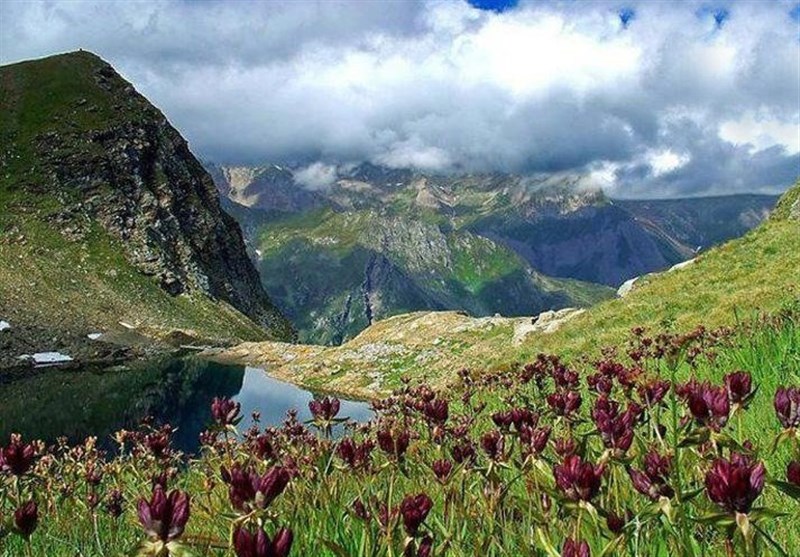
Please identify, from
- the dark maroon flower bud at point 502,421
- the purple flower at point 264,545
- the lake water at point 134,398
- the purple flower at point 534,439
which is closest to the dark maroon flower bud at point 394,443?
the dark maroon flower bud at point 502,421

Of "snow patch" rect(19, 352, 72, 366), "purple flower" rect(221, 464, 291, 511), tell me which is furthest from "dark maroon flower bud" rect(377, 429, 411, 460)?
"snow patch" rect(19, 352, 72, 366)

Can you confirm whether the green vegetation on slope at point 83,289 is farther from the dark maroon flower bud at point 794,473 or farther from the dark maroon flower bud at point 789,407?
the dark maroon flower bud at point 794,473

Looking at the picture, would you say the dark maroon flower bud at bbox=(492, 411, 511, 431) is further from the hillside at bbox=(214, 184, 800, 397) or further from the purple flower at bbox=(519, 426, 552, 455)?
the hillside at bbox=(214, 184, 800, 397)

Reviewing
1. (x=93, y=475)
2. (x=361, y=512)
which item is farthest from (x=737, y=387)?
(x=93, y=475)

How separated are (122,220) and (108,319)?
4411 cm

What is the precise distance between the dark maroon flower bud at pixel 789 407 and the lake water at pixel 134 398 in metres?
37.8

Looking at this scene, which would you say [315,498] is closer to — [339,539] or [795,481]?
[339,539]

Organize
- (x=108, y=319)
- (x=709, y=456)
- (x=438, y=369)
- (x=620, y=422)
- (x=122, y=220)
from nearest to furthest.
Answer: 1. (x=620, y=422)
2. (x=709, y=456)
3. (x=438, y=369)
4. (x=108, y=319)
5. (x=122, y=220)

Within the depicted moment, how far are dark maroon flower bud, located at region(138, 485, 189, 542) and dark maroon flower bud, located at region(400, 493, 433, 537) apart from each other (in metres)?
0.86

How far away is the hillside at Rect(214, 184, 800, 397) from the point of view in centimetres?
2633

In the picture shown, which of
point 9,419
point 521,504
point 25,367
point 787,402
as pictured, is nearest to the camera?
point 787,402

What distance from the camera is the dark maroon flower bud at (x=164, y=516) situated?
2279mm

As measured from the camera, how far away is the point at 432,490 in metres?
5.87

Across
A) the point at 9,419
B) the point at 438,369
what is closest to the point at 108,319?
the point at 9,419
